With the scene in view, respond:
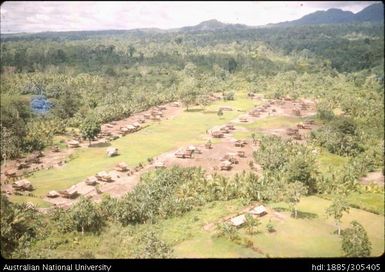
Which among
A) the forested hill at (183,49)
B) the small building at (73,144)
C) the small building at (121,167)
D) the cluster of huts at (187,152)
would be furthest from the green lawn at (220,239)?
the forested hill at (183,49)

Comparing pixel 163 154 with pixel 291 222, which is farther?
pixel 163 154

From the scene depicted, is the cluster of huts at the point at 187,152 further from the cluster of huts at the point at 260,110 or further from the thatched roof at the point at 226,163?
the cluster of huts at the point at 260,110

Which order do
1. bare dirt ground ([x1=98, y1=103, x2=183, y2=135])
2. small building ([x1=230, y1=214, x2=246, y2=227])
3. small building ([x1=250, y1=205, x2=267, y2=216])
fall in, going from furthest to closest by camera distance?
bare dirt ground ([x1=98, y1=103, x2=183, y2=135]) → small building ([x1=250, y1=205, x2=267, y2=216]) → small building ([x1=230, y1=214, x2=246, y2=227])

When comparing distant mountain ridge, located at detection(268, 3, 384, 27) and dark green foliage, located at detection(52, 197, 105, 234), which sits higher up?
distant mountain ridge, located at detection(268, 3, 384, 27)

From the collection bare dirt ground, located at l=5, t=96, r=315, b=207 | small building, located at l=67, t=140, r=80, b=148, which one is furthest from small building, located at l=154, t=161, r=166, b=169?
small building, located at l=67, t=140, r=80, b=148

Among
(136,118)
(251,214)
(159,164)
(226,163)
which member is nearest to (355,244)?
(251,214)

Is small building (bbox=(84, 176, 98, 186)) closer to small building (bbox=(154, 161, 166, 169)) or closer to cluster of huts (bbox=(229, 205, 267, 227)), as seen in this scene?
small building (bbox=(154, 161, 166, 169))
